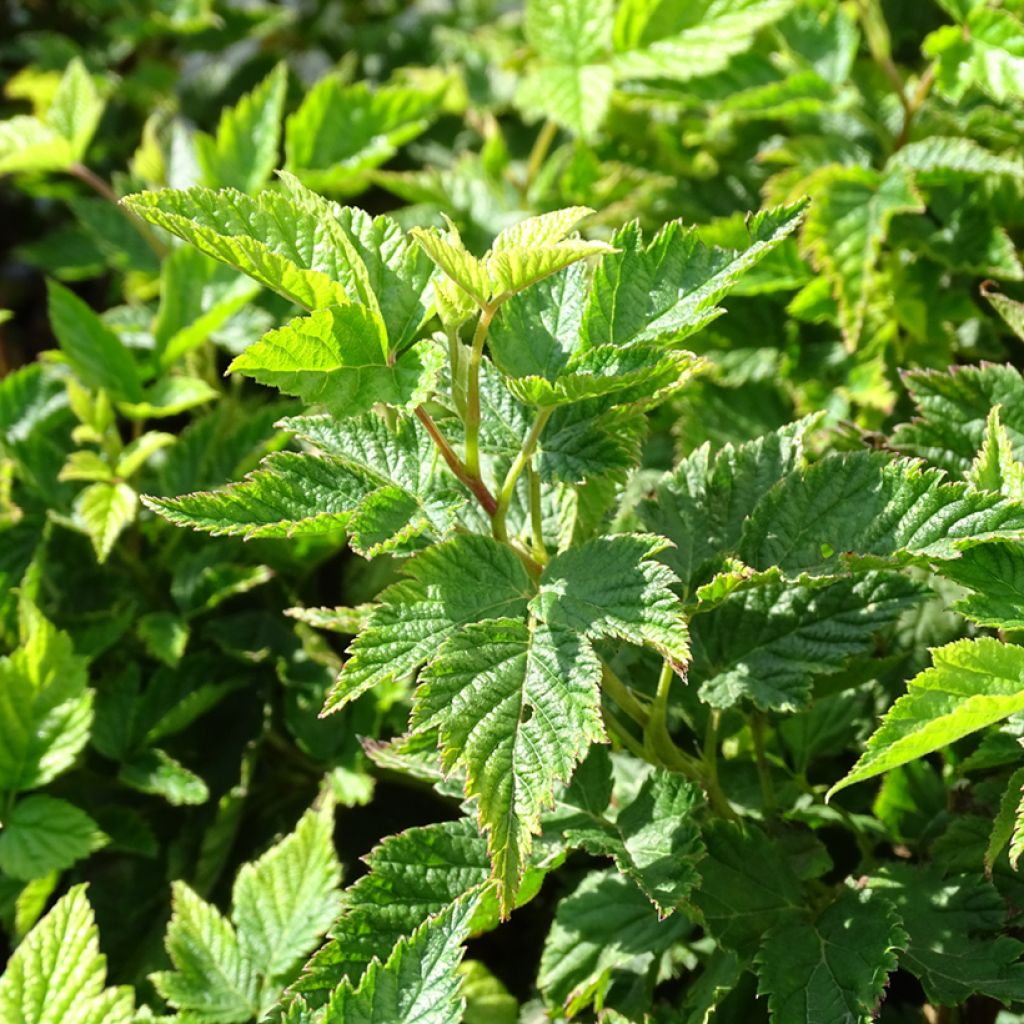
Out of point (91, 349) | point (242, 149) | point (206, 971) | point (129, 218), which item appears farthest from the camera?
point (129, 218)

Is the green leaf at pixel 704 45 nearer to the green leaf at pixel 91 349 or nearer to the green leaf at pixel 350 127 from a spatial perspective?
the green leaf at pixel 350 127

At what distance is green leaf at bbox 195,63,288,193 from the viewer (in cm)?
175

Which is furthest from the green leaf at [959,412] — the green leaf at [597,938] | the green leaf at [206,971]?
the green leaf at [206,971]

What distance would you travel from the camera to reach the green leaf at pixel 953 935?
93cm

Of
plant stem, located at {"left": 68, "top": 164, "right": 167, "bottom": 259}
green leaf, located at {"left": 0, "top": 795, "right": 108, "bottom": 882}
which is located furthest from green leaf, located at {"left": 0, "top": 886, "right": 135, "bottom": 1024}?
plant stem, located at {"left": 68, "top": 164, "right": 167, "bottom": 259}

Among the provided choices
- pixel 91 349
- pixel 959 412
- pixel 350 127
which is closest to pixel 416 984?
pixel 959 412

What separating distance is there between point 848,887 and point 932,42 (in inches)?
39.9

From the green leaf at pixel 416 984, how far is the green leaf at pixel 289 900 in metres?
0.22

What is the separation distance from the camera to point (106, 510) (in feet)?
4.67

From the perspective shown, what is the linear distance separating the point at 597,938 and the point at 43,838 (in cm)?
60

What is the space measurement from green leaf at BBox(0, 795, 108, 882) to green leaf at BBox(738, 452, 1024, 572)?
0.77 m

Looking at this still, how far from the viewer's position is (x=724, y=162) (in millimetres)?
1701

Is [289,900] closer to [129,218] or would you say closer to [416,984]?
[416,984]

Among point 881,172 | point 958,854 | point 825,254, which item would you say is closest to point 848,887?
point 958,854
